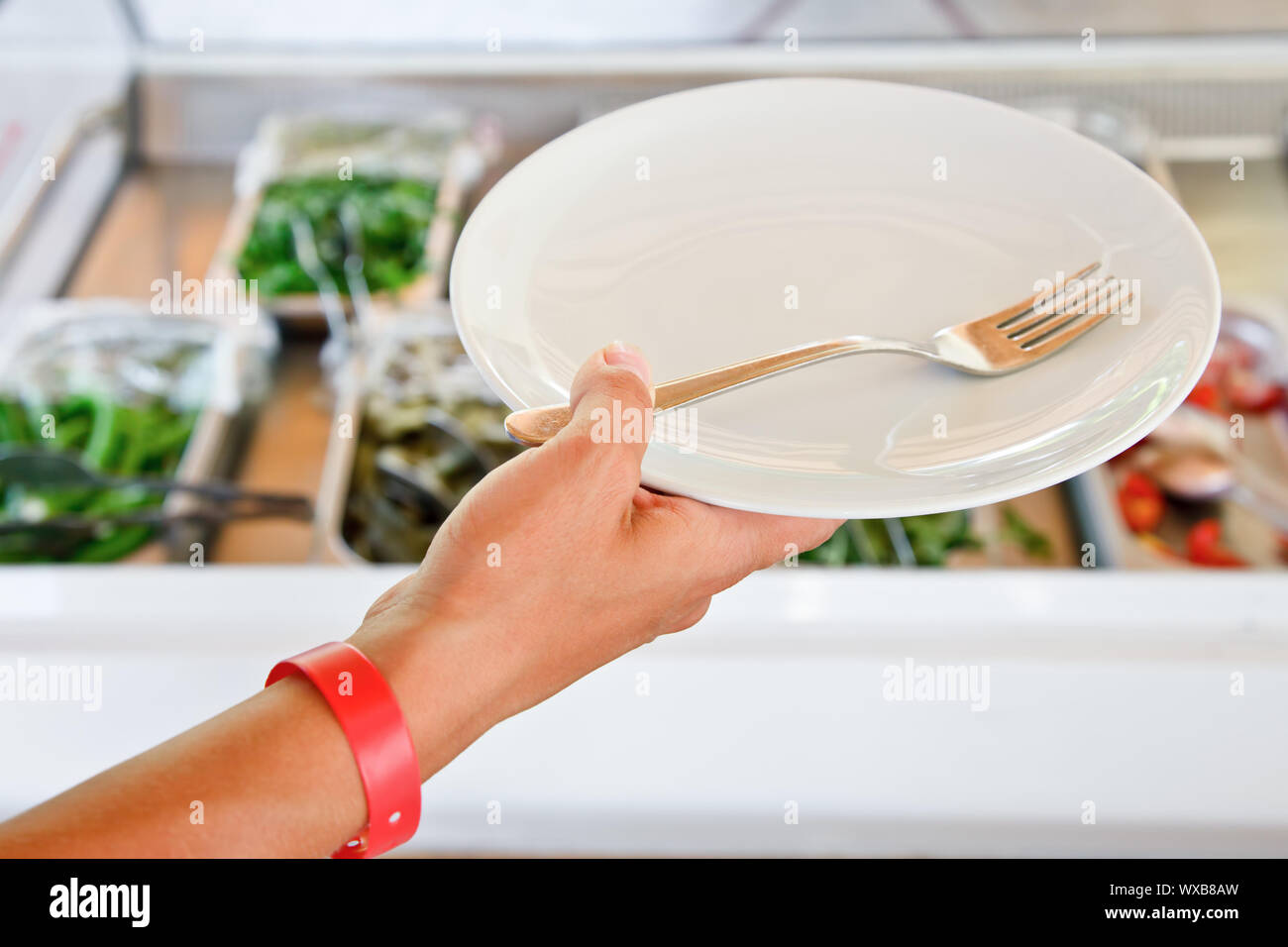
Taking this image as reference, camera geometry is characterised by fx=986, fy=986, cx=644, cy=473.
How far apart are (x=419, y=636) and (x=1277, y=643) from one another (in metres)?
0.56

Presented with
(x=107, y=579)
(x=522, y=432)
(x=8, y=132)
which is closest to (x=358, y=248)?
(x=8, y=132)

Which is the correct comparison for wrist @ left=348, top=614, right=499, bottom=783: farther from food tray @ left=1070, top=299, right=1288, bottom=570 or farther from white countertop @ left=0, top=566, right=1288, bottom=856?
food tray @ left=1070, top=299, right=1288, bottom=570

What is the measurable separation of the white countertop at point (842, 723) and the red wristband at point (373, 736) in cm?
18

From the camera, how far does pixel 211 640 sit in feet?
2.21

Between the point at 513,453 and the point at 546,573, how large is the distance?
666 millimetres

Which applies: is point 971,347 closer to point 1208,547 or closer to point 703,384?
point 703,384

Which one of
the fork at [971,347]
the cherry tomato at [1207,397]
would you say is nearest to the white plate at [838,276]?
the fork at [971,347]

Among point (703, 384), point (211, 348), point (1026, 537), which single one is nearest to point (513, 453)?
point (211, 348)

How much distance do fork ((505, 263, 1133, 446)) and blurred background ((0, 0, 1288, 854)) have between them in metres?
0.22

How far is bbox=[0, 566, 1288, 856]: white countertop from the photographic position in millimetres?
610

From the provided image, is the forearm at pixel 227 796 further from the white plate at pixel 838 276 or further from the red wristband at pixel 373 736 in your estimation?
the white plate at pixel 838 276

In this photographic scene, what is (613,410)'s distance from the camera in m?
0.45

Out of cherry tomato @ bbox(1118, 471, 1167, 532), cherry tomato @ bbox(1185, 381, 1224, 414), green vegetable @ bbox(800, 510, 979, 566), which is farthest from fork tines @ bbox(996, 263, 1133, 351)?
cherry tomato @ bbox(1185, 381, 1224, 414)

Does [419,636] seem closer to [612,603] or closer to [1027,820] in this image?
[612,603]
